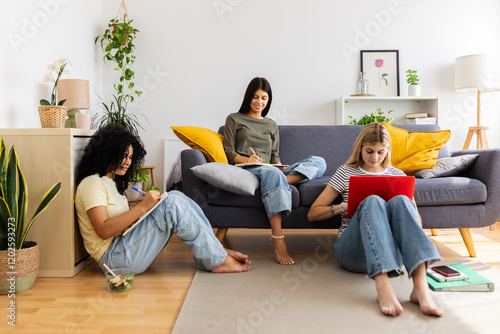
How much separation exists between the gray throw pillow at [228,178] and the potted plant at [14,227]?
2.42 feet

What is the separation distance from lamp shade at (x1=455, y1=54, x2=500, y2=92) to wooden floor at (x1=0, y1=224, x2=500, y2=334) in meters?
1.66

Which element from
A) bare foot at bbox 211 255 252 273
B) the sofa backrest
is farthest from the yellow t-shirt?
the sofa backrest

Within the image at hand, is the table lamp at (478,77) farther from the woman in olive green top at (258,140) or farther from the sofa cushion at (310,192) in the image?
the sofa cushion at (310,192)

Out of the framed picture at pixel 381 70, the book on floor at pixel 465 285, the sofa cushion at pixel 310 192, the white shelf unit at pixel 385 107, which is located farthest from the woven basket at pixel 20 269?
the framed picture at pixel 381 70

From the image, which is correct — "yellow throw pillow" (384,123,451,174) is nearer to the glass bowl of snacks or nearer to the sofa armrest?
the sofa armrest

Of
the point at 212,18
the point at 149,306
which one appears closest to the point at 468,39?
the point at 212,18

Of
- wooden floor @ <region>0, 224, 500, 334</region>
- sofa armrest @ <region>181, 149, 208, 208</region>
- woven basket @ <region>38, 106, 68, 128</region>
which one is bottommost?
wooden floor @ <region>0, 224, 500, 334</region>

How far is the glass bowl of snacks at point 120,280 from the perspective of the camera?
1.81 m

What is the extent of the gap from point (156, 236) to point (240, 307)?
569mm

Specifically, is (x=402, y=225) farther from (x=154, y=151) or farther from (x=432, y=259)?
(x=154, y=151)

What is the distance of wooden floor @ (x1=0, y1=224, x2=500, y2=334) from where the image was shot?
147cm

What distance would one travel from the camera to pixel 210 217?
93.1 inches

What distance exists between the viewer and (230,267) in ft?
6.78

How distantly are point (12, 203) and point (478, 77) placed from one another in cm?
365
